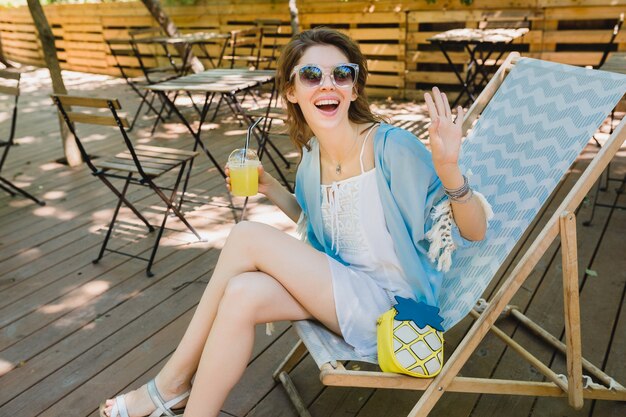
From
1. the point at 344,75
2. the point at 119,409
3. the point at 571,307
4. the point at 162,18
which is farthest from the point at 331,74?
the point at 162,18

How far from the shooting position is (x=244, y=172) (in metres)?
2.04

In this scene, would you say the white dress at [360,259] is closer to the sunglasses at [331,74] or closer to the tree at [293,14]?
the sunglasses at [331,74]

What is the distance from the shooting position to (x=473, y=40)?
5.06 meters

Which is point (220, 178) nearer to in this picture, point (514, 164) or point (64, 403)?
point (64, 403)

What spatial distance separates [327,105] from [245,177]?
41 centimetres

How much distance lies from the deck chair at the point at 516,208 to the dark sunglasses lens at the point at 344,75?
0.64 m

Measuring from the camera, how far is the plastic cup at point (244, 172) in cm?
204

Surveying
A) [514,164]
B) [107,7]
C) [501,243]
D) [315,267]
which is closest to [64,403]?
[315,267]

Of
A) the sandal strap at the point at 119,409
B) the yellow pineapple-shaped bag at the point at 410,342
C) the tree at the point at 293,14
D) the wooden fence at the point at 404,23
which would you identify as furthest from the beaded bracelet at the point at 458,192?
the tree at the point at 293,14

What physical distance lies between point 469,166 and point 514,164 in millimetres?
199

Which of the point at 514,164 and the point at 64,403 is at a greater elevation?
the point at 514,164

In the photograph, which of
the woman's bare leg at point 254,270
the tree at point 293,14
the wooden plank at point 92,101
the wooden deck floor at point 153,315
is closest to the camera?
the woman's bare leg at point 254,270

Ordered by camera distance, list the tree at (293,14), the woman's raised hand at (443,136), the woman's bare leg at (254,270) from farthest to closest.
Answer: the tree at (293,14) → the woman's bare leg at (254,270) → the woman's raised hand at (443,136)

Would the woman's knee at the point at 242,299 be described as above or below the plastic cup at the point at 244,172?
below
